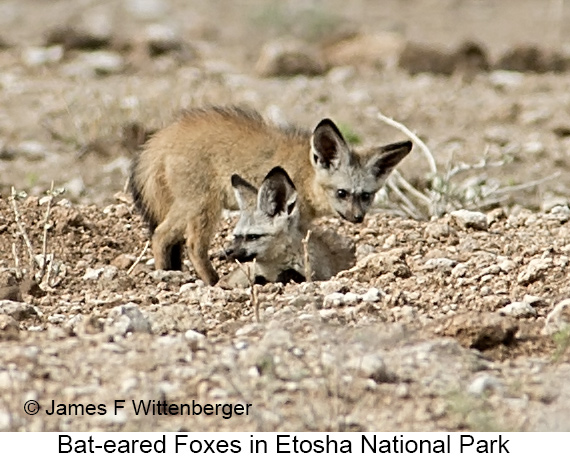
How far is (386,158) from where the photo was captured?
8.50m

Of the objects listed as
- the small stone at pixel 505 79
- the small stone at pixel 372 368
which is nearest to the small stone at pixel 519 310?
the small stone at pixel 372 368

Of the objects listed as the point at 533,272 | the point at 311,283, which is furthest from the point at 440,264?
the point at 311,283

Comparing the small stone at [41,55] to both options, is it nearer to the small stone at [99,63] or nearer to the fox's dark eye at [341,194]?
the small stone at [99,63]

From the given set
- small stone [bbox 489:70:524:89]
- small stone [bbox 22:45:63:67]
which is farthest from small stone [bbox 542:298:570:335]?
small stone [bbox 22:45:63:67]

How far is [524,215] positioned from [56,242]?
340 centimetres

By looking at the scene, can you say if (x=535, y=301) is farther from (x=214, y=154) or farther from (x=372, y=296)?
(x=214, y=154)

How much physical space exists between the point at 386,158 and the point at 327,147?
46cm

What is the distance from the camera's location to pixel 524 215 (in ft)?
28.1

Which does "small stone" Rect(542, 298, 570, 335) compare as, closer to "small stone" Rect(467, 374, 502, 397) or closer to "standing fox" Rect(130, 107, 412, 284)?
"small stone" Rect(467, 374, 502, 397)

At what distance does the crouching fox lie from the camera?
784cm

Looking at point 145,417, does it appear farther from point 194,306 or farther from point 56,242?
point 56,242

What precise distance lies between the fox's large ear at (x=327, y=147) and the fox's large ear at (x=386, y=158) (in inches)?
9.0

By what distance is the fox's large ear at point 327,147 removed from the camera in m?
8.27
